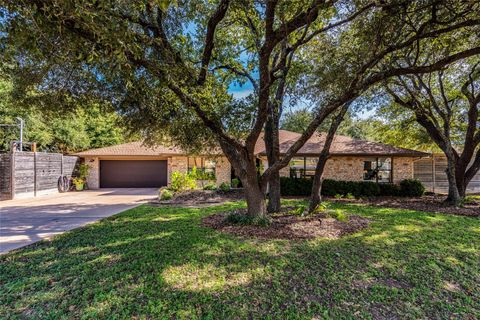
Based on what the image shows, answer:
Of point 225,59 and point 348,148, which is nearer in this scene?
point 225,59

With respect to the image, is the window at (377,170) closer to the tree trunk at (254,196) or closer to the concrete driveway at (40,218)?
the tree trunk at (254,196)

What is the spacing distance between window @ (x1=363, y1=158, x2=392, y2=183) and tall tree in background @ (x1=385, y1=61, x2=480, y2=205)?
124 inches

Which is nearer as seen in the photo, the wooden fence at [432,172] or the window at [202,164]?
the window at [202,164]

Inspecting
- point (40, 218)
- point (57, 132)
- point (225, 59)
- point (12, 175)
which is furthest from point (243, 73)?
point (57, 132)

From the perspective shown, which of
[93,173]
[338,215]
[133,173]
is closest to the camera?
[338,215]

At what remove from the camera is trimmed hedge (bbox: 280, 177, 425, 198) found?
1273 cm

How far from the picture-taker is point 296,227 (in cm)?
638

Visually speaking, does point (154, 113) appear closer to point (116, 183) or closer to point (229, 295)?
point (229, 295)

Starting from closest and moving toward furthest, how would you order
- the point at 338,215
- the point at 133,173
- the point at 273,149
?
1. the point at 338,215
2. the point at 273,149
3. the point at 133,173

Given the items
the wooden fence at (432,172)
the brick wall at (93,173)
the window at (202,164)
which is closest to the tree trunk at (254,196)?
the window at (202,164)

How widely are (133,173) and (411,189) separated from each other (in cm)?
1724

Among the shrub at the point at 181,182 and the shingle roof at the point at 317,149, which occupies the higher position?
the shingle roof at the point at 317,149

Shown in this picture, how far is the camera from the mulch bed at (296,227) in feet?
19.1

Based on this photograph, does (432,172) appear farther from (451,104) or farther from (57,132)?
(57,132)
